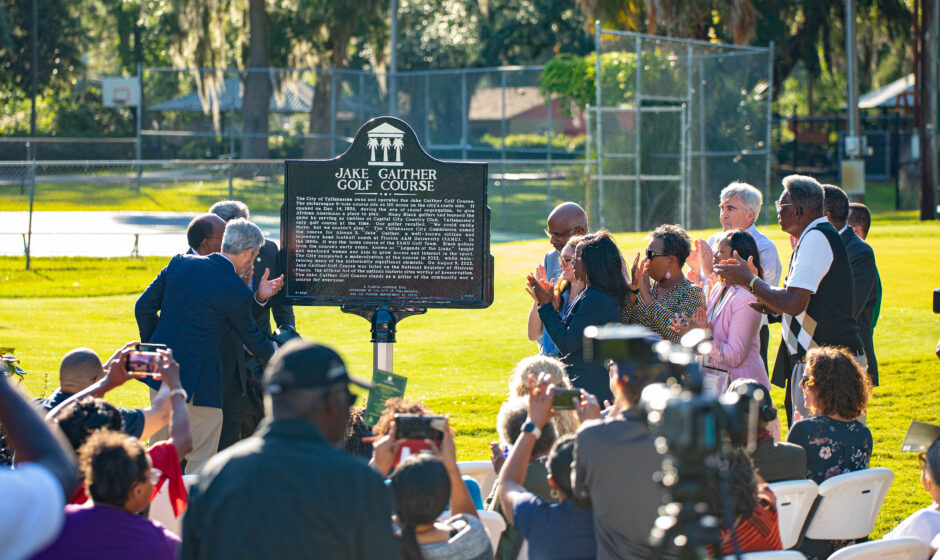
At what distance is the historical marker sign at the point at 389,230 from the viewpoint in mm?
6730

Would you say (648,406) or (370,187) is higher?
(370,187)

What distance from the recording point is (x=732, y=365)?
6.48 metres

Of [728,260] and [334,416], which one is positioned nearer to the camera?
[334,416]

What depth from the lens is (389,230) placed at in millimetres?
6762

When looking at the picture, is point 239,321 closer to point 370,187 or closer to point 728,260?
point 370,187

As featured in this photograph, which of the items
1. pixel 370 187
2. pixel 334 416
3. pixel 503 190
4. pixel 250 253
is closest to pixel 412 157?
pixel 370 187

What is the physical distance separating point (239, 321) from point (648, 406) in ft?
12.1

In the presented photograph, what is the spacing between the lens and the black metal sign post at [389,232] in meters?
6.73

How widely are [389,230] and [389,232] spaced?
1 cm

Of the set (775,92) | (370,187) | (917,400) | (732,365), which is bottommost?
(917,400)

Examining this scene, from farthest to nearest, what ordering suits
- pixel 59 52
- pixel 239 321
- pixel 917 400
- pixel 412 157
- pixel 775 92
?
pixel 59 52 → pixel 775 92 → pixel 917 400 → pixel 412 157 → pixel 239 321

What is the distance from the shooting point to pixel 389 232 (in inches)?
266

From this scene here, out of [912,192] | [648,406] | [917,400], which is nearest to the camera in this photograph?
[648,406]

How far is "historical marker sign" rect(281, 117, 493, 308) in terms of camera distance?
22.1ft
